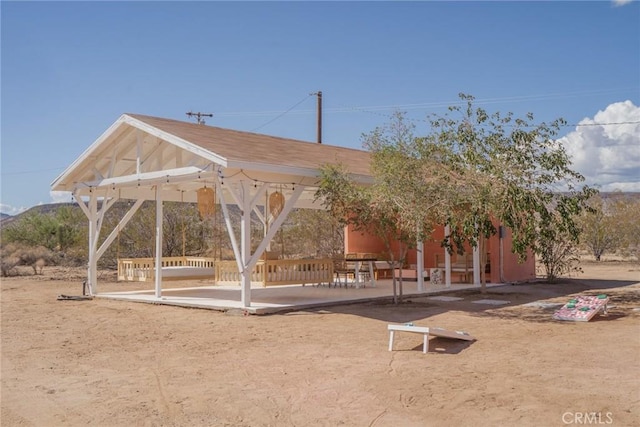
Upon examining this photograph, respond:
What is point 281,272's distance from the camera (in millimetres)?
12250

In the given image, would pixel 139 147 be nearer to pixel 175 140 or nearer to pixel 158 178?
pixel 158 178

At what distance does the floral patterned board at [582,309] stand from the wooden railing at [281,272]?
17.0 feet

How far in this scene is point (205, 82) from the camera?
15609 mm

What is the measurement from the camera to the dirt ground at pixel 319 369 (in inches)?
188

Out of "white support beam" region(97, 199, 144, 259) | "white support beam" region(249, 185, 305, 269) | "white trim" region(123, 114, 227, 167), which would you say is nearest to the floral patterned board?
"white support beam" region(249, 185, 305, 269)

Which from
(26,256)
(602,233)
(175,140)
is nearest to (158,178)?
(175,140)

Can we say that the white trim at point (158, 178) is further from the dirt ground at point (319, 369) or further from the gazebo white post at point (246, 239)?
the dirt ground at point (319, 369)

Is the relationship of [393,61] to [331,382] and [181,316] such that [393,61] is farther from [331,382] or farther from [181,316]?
[331,382]

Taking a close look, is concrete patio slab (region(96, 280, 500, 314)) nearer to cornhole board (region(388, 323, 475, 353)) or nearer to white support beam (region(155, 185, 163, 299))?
white support beam (region(155, 185, 163, 299))

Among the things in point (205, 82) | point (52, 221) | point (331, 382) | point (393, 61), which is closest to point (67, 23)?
point (205, 82)

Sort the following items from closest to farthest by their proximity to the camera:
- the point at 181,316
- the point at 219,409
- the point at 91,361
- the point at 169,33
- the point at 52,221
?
the point at 219,409 → the point at 91,361 → the point at 181,316 → the point at 169,33 → the point at 52,221

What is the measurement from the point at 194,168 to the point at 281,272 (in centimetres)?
→ 285

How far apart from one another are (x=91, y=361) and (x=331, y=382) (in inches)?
120

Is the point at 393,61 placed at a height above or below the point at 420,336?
above
